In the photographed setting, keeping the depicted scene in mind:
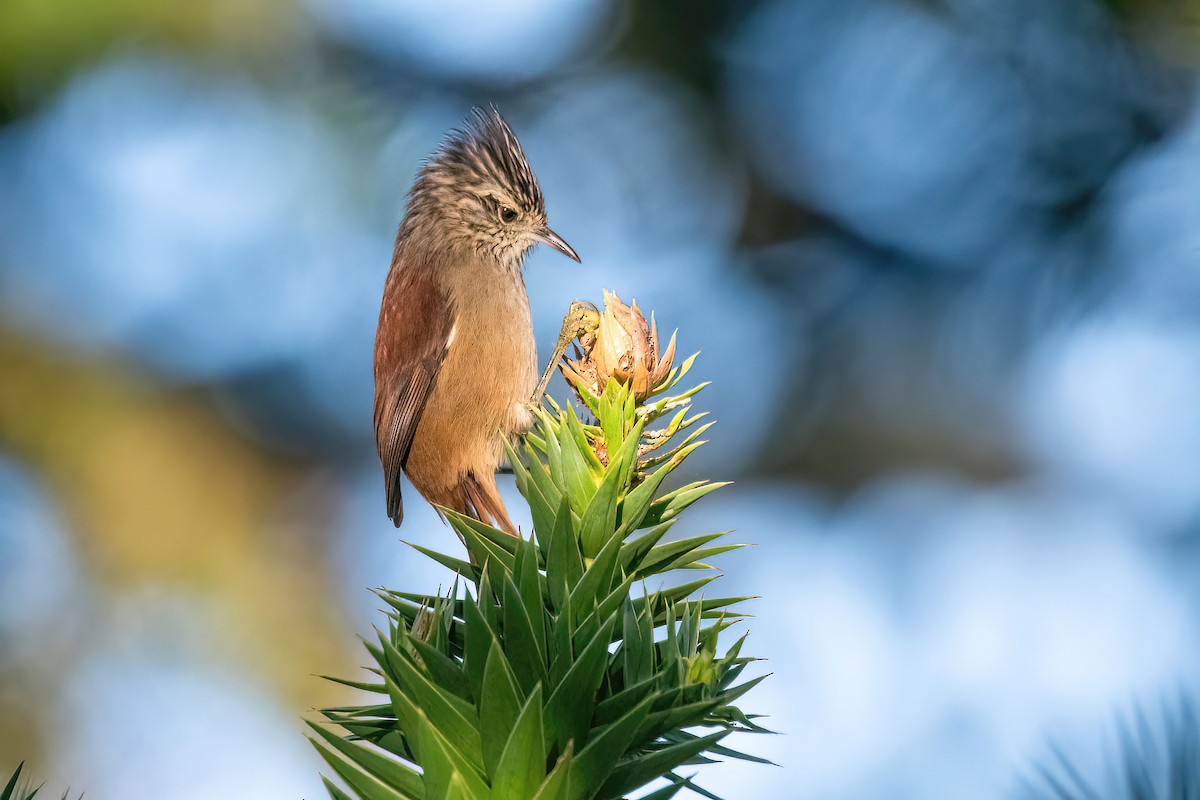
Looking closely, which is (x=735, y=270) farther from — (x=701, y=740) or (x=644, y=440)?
(x=701, y=740)

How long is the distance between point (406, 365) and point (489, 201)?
48cm

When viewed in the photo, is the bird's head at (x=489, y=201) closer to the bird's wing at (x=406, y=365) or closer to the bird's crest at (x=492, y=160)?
the bird's crest at (x=492, y=160)

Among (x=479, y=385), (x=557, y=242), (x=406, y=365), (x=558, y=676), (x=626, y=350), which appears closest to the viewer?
(x=558, y=676)

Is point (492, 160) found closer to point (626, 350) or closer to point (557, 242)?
point (557, 242)

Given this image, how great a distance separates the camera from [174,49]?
8.97 ft

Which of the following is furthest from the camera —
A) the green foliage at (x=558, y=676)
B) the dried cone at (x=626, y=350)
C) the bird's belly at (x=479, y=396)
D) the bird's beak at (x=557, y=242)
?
the bird's beak at (x=557, y=242)

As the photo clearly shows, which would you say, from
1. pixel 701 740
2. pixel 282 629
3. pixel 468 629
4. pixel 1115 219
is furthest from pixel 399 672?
pixel 1115 219

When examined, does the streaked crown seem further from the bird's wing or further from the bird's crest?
the bird's wing

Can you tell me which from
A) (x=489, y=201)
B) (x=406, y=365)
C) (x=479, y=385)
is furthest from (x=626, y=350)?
(x=489, y=201)

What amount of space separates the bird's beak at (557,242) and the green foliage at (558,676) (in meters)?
1.68

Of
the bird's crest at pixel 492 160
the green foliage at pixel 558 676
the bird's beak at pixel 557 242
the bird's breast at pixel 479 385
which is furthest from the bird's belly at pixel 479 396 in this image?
the green foliage at pixel 558 676

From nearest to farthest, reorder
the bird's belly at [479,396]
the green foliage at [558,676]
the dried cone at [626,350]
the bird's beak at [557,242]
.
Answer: the green foliage at [558,676] < the dried cone at [626,350] < the bird's belly at [479,396] < the bird's beak at [557,242]

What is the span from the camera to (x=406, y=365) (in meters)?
2.35

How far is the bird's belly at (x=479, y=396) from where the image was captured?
88.0 inches
